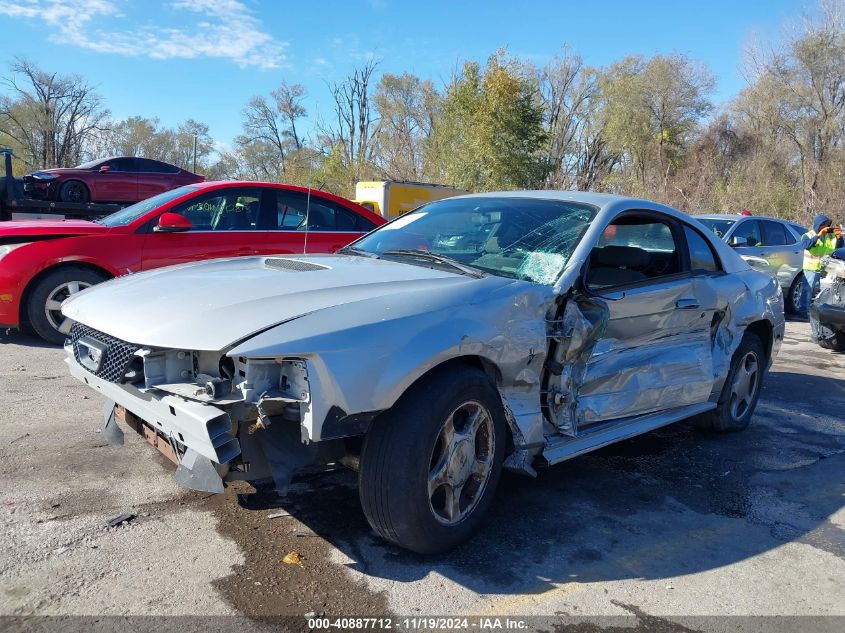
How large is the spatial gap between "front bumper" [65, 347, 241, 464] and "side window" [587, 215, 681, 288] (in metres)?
2.09

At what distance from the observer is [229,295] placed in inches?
116

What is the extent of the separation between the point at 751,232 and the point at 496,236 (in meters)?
9.05

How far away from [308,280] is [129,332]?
31.5 inches

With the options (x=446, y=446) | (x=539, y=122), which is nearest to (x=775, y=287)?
(x=446, y=446)

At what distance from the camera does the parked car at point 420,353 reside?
2592 mm

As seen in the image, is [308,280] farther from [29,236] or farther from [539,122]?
[539,122]

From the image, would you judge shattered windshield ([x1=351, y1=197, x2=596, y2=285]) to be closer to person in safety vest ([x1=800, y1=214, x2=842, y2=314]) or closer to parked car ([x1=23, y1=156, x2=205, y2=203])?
person in safety vest ([x1=800, y1=214, x2=842, y2=314])

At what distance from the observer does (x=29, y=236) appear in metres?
6.55

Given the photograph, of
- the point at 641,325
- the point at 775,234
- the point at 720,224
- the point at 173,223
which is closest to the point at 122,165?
the point at 173,223

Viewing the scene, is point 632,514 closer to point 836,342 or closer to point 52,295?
point 52,295

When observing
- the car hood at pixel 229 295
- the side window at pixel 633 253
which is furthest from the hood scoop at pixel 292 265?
the side window at pixel 633 253

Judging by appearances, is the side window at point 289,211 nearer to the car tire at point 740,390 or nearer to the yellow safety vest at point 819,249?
the car tire at point 740,390

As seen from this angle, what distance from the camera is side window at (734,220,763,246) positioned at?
1104cm

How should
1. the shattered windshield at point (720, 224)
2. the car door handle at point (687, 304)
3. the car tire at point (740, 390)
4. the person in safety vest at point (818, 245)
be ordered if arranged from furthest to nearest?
the shattered windshield at point (720, 224), the person in safety vest at point (818, 245), the car tire at point (740, 390), the car door handle at point (687, 304)
